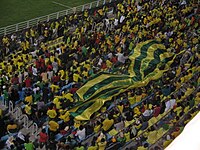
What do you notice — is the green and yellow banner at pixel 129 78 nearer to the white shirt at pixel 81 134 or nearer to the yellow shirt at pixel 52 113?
the yellow shirt at pixel 52 113

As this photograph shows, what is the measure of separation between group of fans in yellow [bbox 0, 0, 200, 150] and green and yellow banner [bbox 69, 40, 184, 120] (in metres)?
0.14

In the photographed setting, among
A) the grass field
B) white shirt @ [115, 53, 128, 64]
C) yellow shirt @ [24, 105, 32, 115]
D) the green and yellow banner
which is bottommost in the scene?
the grass field

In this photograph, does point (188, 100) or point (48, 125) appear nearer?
point (48, 125)

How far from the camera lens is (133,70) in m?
12.3

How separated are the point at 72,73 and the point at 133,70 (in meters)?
2.14

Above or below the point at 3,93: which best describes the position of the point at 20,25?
below

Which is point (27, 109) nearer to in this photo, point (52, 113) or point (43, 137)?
point (52, 113)

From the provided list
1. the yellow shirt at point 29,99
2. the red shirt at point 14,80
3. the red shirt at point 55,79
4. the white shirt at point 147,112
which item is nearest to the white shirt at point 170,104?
the white shirt at point 147,112

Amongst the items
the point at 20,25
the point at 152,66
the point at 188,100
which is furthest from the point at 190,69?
the point at 20,25

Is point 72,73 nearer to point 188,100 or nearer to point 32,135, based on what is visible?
point 32,135

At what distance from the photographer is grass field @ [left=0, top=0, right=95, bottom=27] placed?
19516 mm

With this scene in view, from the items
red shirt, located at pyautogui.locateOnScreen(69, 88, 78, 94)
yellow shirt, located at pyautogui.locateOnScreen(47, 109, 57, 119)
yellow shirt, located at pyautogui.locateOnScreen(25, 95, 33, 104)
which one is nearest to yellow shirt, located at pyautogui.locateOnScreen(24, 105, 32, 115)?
yellow shirt, located at pyautogui.locateOnScreen(25, 95, 33, 104)

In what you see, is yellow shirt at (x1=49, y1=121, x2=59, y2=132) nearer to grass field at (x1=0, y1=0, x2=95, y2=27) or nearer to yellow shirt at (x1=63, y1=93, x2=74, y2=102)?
yellow shirt at (x1=63, y1=93, x2=74, y2=102)

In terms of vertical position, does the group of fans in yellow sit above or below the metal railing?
above
